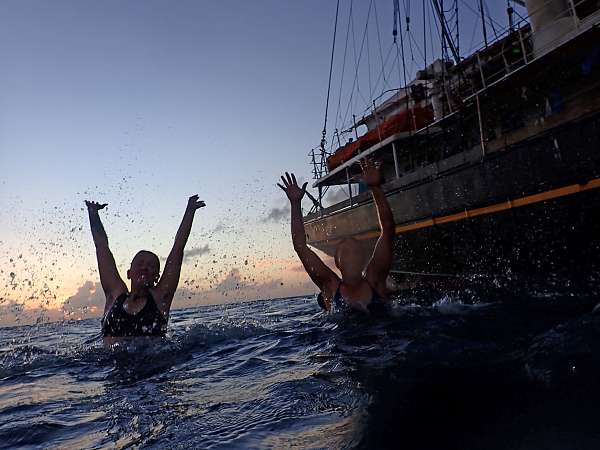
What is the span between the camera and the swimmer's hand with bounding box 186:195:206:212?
Result: 16.1 ft

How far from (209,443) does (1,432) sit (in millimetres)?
1594

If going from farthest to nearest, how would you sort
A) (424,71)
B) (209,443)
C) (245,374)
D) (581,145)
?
1. (424,71)
2. (581,145)
3. (245,374)
4. (209,443)

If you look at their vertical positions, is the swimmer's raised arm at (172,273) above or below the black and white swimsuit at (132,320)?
above

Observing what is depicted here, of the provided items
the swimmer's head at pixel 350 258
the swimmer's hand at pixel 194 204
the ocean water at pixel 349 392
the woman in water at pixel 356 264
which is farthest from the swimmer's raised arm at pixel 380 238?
the swimmer's hand at pixel 194 204

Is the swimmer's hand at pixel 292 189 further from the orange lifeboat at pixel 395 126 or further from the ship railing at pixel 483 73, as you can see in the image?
the orange lifeboat at pixel 395 126

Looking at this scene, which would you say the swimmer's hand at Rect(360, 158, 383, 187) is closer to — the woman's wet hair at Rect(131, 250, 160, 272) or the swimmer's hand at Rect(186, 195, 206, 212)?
the swimmer's hand at Rect(186, 195, 206, 212)

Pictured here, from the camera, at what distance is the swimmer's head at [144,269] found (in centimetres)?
432

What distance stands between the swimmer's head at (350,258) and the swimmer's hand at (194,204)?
1699mm

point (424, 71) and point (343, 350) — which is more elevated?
point (424, 71)

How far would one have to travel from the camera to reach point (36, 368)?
5.27 meters

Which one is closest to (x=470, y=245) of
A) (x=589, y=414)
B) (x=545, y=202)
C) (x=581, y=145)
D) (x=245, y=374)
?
(x=545, y=202)

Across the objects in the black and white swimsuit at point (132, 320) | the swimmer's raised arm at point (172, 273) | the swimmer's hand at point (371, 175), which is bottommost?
the black and white swimsuit at point (132, 320)

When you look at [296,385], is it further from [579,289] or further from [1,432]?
[579,289]

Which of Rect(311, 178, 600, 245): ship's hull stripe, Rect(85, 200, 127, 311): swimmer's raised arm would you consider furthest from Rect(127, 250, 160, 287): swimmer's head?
Rect(311, 178, 600, 245): ship's hull stripe
